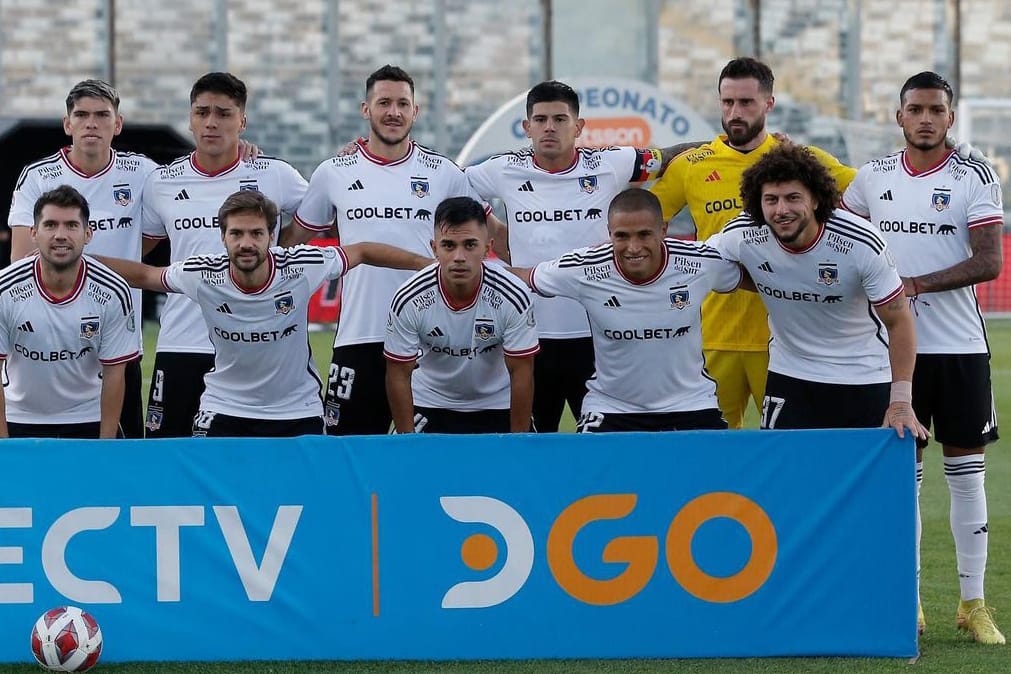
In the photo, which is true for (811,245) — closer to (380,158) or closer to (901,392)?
(901,392)

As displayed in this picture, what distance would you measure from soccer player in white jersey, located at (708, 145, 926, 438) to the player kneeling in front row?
140cm

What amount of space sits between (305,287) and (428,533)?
1320mm

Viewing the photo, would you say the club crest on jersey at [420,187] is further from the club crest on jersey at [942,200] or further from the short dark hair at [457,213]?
the club crest on jersey at [942,200]

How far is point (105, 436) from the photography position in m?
5.54

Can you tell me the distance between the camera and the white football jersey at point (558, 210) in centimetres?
602

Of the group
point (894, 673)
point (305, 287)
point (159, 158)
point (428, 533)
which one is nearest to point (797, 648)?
point (894, 673)

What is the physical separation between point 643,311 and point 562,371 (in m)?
0.69

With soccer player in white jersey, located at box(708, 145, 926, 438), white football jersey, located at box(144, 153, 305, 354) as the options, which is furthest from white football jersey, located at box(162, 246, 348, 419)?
soccer player in white jersey, located at box(708, 145, 926, 438)

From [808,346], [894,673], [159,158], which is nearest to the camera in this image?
[894,673]

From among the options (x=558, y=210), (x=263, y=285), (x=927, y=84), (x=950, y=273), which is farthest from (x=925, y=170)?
(x=263, y=285)

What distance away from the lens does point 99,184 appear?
6105 millimetres

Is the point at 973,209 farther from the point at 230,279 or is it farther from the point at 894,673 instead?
the point at 230,279

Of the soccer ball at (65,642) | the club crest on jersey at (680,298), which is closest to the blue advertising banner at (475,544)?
the soccer ball at (65,642)

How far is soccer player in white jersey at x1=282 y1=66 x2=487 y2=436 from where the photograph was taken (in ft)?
19.8
